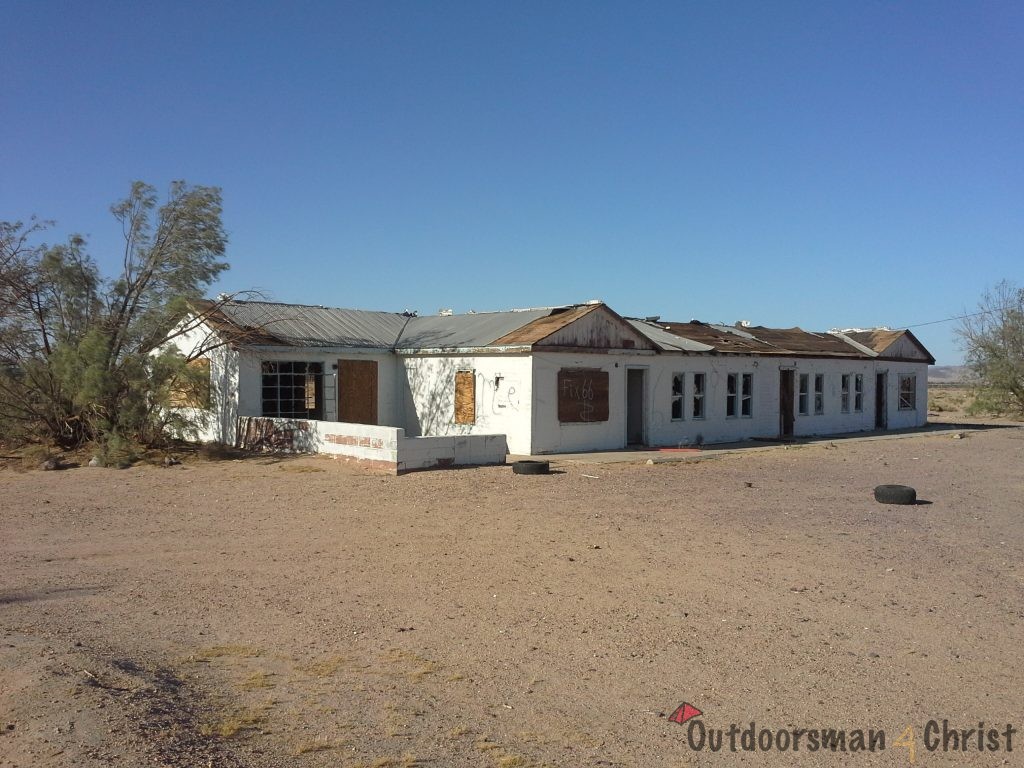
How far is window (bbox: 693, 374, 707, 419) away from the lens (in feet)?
76.7

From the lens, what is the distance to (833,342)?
3067 cm

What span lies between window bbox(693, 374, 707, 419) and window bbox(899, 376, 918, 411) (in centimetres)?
1254

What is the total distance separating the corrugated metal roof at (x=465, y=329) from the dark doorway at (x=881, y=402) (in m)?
15.6

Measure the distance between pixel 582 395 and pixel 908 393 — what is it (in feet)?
61.4

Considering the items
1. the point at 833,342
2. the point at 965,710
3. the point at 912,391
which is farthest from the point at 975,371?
the point at 965,710

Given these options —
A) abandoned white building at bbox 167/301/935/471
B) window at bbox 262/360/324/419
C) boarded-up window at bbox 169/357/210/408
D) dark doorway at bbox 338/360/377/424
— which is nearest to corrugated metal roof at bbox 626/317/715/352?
abandoned white building at bbox 167/301/935/471

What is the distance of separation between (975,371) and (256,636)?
40.2 metres

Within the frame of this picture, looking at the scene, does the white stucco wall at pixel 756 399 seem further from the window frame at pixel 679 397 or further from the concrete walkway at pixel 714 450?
the concrete walkway at pixel 714 450

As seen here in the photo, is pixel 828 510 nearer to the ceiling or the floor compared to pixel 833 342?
nearer to the floor

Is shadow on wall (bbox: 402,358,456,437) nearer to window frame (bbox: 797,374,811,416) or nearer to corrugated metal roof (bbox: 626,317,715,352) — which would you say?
corrugated metal roof (bbox: 626,317,715,352)

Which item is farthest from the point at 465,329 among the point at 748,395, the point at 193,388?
the point at 748,395

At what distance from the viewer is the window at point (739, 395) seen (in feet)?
80.4

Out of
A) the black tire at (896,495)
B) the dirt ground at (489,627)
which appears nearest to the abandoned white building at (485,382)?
the dirt ground at (489,627)

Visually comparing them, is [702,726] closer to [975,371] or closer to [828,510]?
[828,510]
